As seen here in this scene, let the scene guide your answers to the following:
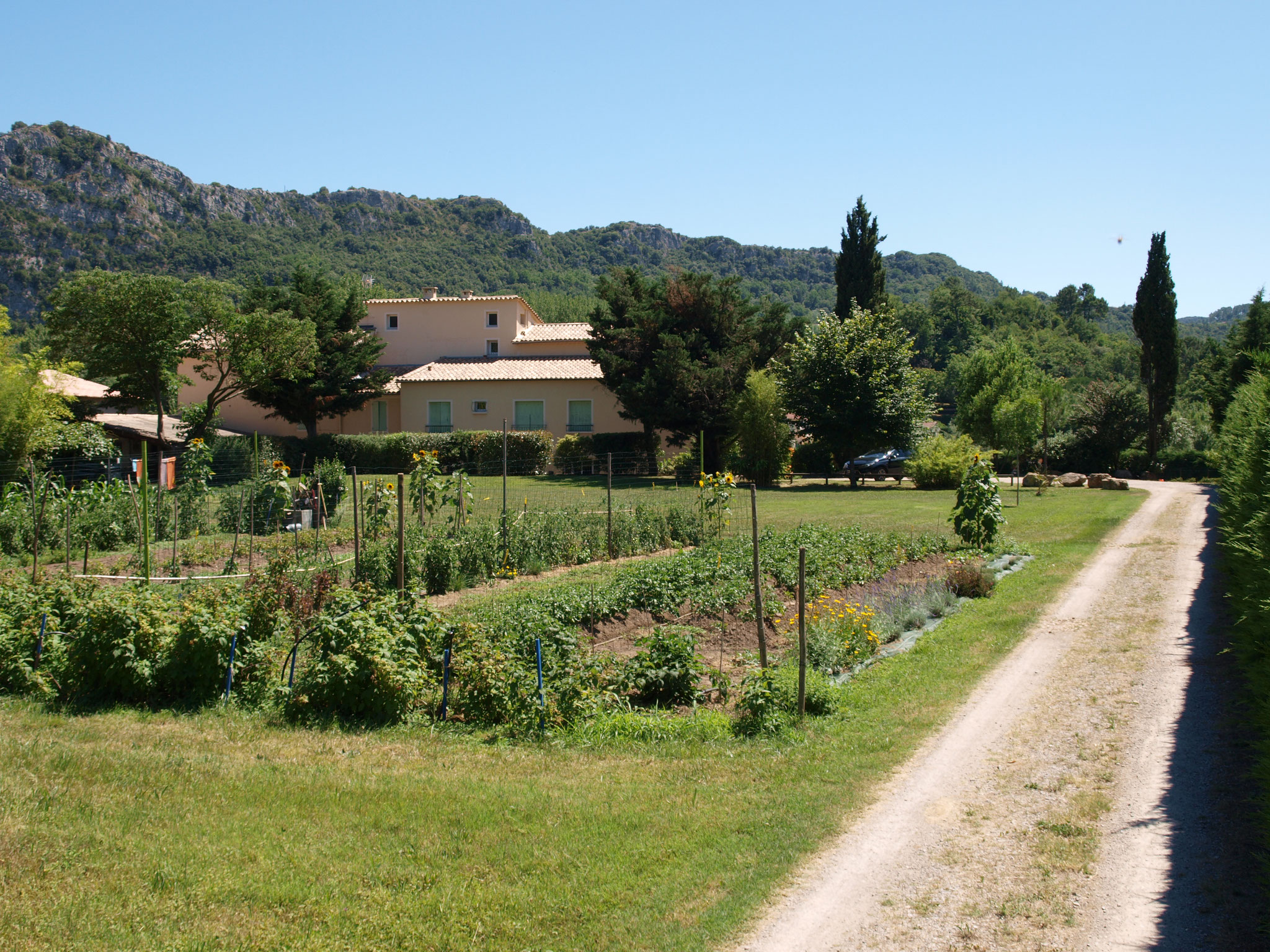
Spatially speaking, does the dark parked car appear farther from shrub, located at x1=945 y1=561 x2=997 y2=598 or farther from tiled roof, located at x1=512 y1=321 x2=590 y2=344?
shrub, located at x1=945 y1=561 x2=997 y2=598

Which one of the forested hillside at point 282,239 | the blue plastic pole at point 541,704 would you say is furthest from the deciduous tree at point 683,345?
the forested hillside at point 282,239

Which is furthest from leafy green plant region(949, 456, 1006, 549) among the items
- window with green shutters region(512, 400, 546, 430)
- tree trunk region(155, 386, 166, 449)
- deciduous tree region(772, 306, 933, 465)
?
window with green shutters region(512, 400, 546, 430)

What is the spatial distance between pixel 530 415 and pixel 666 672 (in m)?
34.7

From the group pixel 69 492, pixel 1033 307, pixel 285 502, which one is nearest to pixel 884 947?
pixel 285 502

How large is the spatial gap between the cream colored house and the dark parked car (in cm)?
1093

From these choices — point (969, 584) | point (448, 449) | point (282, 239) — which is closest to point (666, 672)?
point (969, 584)

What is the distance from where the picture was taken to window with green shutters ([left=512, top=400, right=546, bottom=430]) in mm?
41531

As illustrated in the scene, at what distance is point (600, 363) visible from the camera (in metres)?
37.3

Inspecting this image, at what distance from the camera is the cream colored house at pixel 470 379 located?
41.3 m

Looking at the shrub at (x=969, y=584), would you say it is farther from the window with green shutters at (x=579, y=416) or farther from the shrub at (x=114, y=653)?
the window with green shutters at (x=579, y=416)

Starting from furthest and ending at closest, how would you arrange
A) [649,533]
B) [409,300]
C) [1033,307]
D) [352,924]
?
1. [1033,307]
2. [409,300]
3. [649,533]
4. [352,924]

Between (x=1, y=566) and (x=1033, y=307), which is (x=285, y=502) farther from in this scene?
(x=1033, y=307)

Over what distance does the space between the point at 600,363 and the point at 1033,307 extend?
84370 mm

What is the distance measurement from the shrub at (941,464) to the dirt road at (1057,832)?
23.2m
